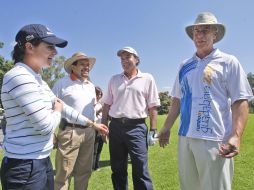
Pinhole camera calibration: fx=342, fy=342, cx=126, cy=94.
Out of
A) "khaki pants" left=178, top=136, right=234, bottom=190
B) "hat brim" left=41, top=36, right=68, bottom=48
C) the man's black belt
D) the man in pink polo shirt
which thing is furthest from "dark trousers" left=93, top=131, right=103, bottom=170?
"hat brim" left=41, top=36, right=68, bottom=48

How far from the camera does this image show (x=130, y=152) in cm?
517

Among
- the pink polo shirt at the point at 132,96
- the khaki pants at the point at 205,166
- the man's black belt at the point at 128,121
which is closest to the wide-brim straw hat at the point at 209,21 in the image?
the khaki pants at the point at 205,166

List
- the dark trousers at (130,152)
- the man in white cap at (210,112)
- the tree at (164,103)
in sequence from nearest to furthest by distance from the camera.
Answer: the man in white cap at (210,112) < the dark trousers at (130,152) < the tree at (164,103)

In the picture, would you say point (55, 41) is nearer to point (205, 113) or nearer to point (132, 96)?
point (205, 113)

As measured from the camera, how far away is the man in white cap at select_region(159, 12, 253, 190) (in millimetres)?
3195

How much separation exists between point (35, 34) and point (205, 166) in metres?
1.98

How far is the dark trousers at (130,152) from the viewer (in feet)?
16.8

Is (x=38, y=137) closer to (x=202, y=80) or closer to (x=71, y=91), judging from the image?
(x=202, y=80)

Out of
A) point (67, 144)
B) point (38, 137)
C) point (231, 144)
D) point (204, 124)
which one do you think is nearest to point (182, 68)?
point (204, 124)

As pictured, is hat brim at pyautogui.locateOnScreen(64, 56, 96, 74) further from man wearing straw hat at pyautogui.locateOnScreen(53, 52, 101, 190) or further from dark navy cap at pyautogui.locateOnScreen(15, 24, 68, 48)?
dark navy cap at pyautogui.locateOnScreen(15, 24, 68, 48)

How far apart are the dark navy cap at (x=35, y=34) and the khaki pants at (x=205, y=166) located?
1.67m

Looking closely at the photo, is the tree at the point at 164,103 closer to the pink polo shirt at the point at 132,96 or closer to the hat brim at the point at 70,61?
the hat brim at the point at 70,61

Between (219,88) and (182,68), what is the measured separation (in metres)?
0.57

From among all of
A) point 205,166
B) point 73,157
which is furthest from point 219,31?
point 73,157
